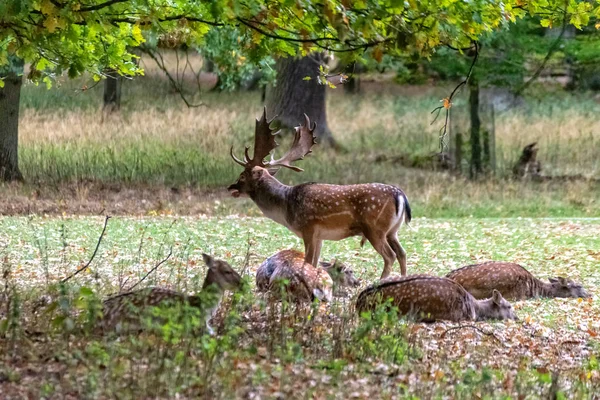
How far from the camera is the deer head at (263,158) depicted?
38.9 feet

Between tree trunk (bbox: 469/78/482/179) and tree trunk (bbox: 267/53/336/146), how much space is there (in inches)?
154

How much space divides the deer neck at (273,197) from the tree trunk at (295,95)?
1429 cm

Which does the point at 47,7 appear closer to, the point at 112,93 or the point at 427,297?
the point at 427,297

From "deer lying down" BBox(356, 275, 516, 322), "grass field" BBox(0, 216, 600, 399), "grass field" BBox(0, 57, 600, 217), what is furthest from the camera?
"grass field" BBox(0, 57, 600, 217)

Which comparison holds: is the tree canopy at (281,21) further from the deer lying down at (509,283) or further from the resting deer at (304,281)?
the deer lying down at (509,283)

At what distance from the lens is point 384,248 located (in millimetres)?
10883

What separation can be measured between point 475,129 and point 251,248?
38.0 feet

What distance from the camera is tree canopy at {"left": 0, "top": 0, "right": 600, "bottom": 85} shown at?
7.23m

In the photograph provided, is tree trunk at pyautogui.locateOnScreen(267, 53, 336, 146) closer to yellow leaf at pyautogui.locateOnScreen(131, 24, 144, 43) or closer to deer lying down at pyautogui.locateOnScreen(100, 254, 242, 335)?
yellow leaf at pyautogui.locateOnScreen(131, 24, 144, 43)

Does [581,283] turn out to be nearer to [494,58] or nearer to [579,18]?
[579,18]

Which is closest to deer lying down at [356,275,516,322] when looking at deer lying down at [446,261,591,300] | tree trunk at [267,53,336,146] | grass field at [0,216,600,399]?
grass field at [0,216,600,399]

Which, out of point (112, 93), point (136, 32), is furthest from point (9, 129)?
point (112, 93)

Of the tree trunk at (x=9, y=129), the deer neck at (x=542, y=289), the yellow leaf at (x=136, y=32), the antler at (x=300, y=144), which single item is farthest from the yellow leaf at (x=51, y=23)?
the tree trunk at (x=9, y=129)

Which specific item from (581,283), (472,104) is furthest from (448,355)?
(472,104)
